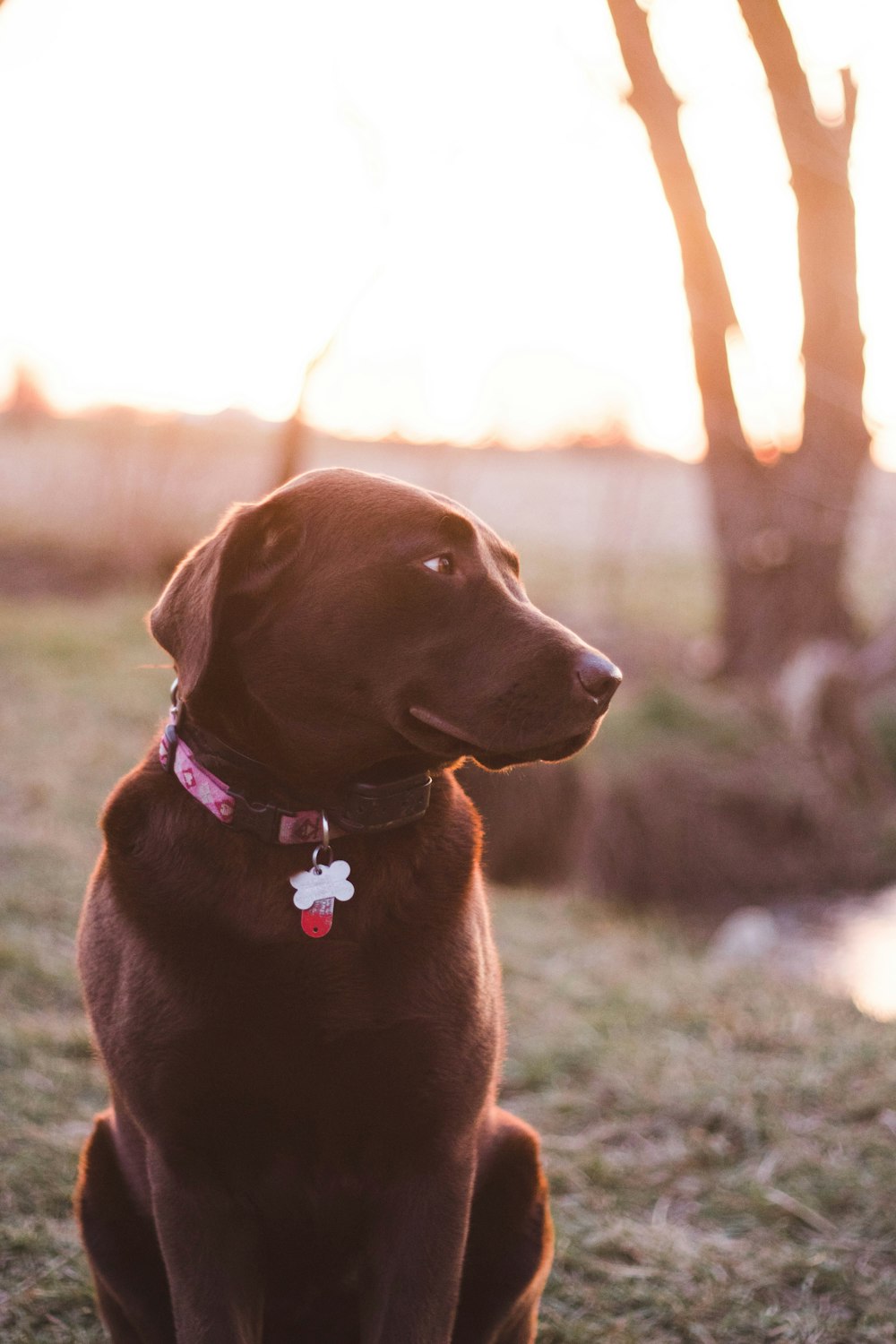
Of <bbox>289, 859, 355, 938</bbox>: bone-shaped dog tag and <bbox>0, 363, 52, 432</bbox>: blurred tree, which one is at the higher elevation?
<bbox>289, 859, 355, 938</bbox>: bone-shaped dog tag

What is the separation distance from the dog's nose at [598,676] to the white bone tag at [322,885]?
1.57ft

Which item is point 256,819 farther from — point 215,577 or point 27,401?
point 27,401

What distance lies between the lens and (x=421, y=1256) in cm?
180

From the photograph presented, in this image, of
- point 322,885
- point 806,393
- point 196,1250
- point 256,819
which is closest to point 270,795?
point 256,819

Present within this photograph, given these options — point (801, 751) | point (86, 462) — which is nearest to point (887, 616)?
point (801, 751)

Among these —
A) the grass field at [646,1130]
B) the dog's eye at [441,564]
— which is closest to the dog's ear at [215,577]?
the dog's eye at [441,564]

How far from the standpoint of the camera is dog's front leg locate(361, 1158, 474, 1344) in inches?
70.7

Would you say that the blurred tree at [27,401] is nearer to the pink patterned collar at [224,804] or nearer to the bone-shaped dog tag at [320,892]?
the pink patterned collar at [224,804]

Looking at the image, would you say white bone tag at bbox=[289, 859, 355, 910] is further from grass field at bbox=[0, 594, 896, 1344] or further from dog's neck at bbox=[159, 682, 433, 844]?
grass field at bbox=[0, 594, 896, 1344]

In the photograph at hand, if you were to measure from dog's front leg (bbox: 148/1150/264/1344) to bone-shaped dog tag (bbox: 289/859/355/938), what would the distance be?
416 millimetres

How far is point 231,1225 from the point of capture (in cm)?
184

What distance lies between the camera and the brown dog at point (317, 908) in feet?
5.81

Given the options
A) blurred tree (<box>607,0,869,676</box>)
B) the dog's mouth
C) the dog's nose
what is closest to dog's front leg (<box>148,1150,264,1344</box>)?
the dog's mouth

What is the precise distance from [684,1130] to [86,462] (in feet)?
38.6
